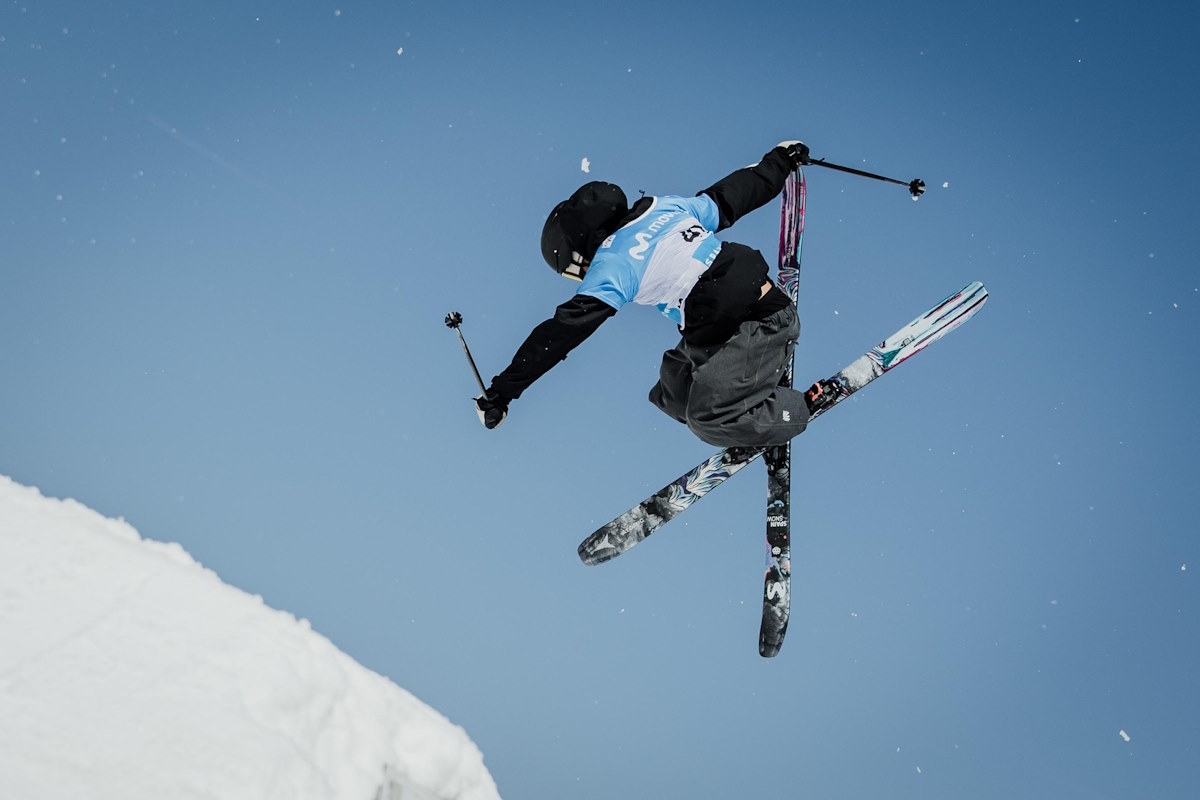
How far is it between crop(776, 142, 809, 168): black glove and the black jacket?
0.09ft

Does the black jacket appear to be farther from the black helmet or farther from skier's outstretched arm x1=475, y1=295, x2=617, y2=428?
the black helmet

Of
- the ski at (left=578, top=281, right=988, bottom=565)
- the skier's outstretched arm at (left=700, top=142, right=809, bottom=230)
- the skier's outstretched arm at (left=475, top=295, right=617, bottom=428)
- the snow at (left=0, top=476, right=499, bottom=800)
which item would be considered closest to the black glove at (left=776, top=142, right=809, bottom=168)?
the skier's outstretched arm at (left=700, top=142, right=809, bottom=230)

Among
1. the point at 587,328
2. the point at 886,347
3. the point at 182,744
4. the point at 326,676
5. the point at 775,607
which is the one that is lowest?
the point at 182,744

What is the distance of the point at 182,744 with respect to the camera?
9.28 ft

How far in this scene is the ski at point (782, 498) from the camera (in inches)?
239

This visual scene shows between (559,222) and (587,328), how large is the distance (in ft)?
2.02

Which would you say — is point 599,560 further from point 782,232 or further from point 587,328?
point 782,232

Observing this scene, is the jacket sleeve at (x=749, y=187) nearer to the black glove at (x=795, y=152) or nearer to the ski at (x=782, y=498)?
the black glove at (x=795, y=152)

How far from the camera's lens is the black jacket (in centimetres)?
460

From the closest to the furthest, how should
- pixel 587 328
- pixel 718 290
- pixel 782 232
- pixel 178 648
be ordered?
pixel 178 648, pixel 587 328, pixel 718 290, pixel 782 232

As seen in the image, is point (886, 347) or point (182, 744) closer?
point (182, 744)

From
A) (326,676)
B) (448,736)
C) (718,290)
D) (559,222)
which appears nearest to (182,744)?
(326,676)

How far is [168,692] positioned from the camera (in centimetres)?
297

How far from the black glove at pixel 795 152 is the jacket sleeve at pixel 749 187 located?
0.08 feet
